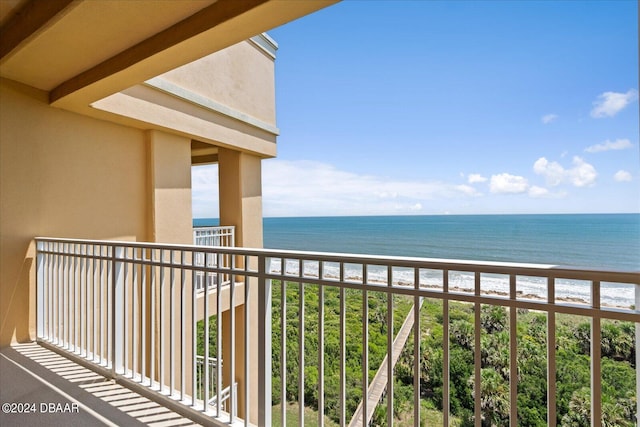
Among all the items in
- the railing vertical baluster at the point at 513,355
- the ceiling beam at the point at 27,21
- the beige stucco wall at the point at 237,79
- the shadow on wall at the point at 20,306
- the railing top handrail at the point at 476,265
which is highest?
the beige stucco wall at the point at 237,79

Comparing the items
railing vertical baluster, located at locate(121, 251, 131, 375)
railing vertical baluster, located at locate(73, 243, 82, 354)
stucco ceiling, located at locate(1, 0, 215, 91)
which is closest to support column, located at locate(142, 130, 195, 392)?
railing vertical baluster, located at locate(73, 243, 82, 354)

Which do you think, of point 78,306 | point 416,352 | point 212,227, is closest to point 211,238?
point 212,227

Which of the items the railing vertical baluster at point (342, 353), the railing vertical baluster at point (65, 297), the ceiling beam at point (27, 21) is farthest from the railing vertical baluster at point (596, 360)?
the railing vertical baluster at point (65, 297)

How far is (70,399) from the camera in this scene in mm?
2312

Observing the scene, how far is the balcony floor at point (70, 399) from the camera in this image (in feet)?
6.84

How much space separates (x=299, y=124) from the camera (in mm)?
37406

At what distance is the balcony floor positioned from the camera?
2086 mm

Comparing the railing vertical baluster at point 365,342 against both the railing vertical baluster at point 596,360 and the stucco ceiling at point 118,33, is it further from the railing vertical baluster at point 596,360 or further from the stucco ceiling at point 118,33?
the stucco ceiling at point 118,33

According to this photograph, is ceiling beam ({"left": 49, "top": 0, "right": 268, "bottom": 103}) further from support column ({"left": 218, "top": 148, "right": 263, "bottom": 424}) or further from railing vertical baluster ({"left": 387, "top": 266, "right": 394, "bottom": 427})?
support column ({"left": 218, "top": 148, "right": 263, "bottom": 424})

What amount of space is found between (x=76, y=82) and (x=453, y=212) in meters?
44.1

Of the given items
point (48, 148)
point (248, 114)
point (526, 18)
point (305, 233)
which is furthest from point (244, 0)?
point (305, 233)

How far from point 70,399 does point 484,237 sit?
133 feet

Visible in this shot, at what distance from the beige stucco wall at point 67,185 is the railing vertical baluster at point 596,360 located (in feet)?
15.3

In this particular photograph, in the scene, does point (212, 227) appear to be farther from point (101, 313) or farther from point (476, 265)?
point (476, 265)
